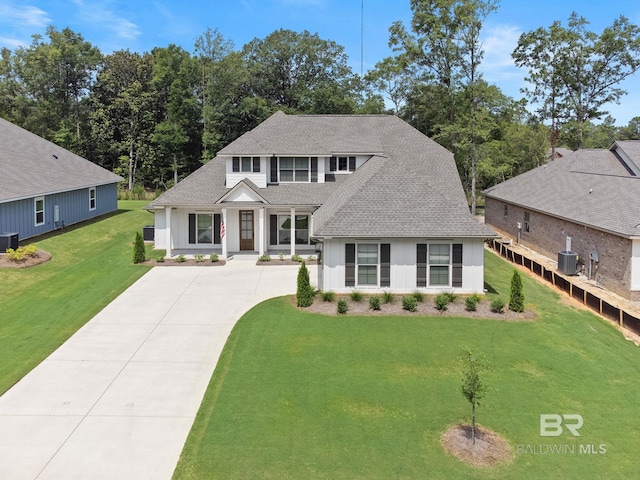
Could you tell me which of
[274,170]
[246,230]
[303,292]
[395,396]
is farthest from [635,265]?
[246,230]

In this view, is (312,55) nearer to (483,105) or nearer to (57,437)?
(483,105)

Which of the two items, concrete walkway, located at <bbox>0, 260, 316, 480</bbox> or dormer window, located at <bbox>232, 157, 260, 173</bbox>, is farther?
dormer window, located at <bbox>232, 157, 260, 173</bbox>

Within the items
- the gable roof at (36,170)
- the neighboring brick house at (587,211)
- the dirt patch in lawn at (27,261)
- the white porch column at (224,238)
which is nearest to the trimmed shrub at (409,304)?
the neighboring brick house at (587,211)

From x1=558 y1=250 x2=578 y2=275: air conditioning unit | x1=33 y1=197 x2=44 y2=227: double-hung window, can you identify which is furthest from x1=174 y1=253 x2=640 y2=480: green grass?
x1=33 y1=197 x2=44 y2=227: double-hung window

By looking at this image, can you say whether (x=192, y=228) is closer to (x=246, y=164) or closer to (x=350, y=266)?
(x=246, y=164)

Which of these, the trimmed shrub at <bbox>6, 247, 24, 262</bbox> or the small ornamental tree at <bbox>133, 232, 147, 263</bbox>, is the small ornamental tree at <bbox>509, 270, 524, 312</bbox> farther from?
the trimmed shrub at <bbox>6, 247, 24, 262</bbox>

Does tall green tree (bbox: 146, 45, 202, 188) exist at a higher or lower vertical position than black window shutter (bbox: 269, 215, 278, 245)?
higher

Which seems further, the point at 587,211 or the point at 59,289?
the point at 587,211
